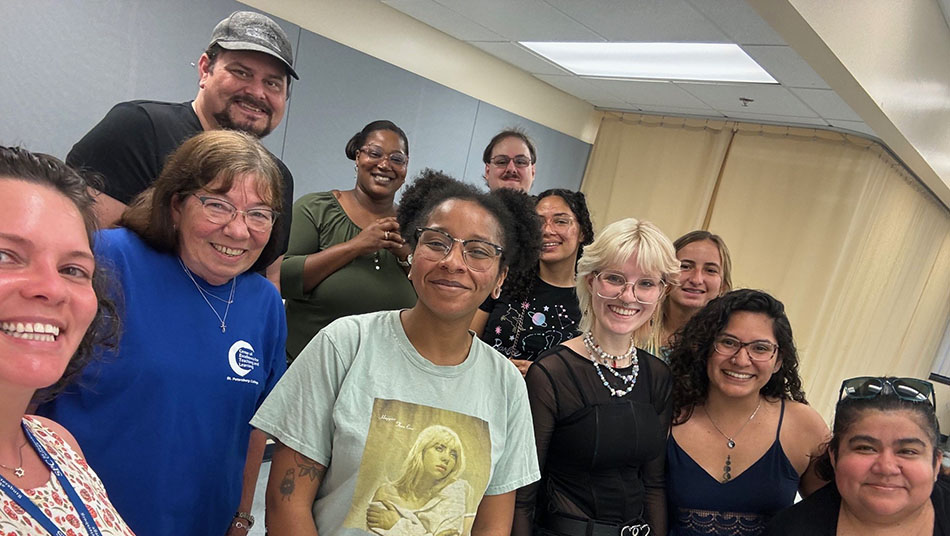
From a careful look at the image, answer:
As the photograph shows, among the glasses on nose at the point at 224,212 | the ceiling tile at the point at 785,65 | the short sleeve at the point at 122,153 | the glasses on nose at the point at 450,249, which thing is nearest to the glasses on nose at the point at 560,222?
the glasses on nose at the point at 450,249

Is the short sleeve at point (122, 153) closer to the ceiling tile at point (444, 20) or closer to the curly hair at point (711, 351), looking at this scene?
the curly hair at point (711, 351)

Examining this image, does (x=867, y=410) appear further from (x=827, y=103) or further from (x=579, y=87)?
(x=579, y=87)

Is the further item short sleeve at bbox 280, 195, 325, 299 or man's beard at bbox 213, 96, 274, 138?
short sleeve at bbox 280, 195, 325, 299

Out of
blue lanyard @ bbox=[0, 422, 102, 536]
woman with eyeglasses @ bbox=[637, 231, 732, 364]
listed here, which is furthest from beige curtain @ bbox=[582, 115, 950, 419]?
blue lanyard @ bbox=[0, 422, 102, 536]

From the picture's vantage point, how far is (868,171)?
462cm

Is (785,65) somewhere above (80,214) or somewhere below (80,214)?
above

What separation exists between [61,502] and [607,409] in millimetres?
1180

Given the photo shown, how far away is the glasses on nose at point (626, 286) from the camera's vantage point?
162 cm

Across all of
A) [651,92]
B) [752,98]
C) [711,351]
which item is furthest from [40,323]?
[651,92]

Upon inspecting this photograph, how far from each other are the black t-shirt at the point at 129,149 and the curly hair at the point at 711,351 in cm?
125

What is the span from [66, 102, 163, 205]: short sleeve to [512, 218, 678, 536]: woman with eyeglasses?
1155 millimetres

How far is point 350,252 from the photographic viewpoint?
6.65 ft

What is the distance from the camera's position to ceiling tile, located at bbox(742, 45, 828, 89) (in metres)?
3.11

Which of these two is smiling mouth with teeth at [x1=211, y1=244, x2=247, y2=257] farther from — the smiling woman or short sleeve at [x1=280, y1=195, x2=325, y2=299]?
short sleeve at [x1=280, y1=195, x2=325, y2=299]
